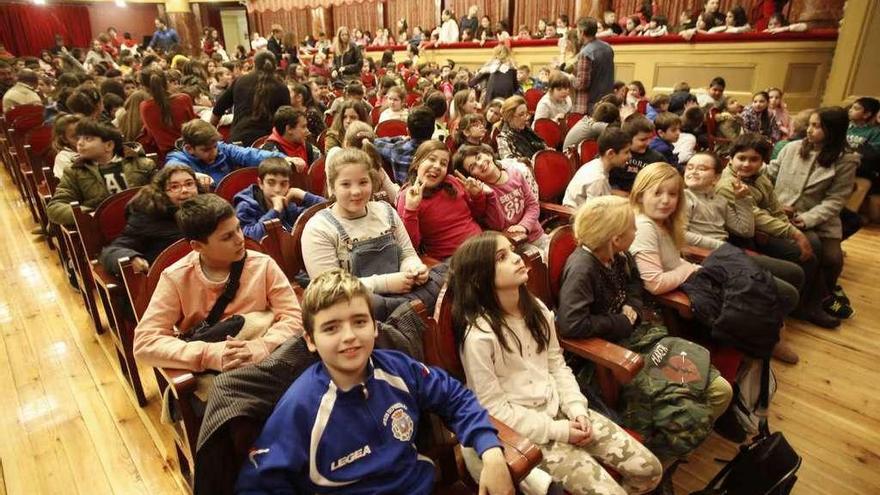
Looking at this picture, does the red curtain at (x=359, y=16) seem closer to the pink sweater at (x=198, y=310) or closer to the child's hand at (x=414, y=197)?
the child's hand at (x=414, y=197)

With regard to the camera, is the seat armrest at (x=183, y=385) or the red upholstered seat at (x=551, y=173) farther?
the red upholstered seat at (x=551, y=173)

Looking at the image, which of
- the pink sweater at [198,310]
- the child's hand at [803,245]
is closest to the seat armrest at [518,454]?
the pink sweater at [198,310]

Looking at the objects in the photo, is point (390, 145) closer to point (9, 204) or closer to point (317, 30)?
point (9, 204)

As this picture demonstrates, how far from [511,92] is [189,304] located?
5.15 metres

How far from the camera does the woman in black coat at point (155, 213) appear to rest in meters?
2.03

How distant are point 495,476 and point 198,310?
1.00 meters

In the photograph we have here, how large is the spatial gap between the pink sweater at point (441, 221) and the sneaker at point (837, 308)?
2.14 meters

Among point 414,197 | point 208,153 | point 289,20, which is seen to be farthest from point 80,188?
point 289,20

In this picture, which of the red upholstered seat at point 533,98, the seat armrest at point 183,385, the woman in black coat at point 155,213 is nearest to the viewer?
the seat armrest at point 183,385

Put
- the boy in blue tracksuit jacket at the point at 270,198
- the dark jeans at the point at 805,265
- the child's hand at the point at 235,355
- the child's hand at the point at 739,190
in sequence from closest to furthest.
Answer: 1. the child's hand at the point at 235,355
2. the boy in blue tracksuit jacket at the point at 270,198
3. the child's hand at the point at 739,190
4. the dark jeans at the point at 805,265

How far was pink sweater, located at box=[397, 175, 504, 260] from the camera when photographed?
225cm

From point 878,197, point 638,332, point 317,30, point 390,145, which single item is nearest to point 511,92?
point 390,145

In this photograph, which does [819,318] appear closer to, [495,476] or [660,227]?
[660,227]

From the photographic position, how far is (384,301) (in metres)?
1.80
